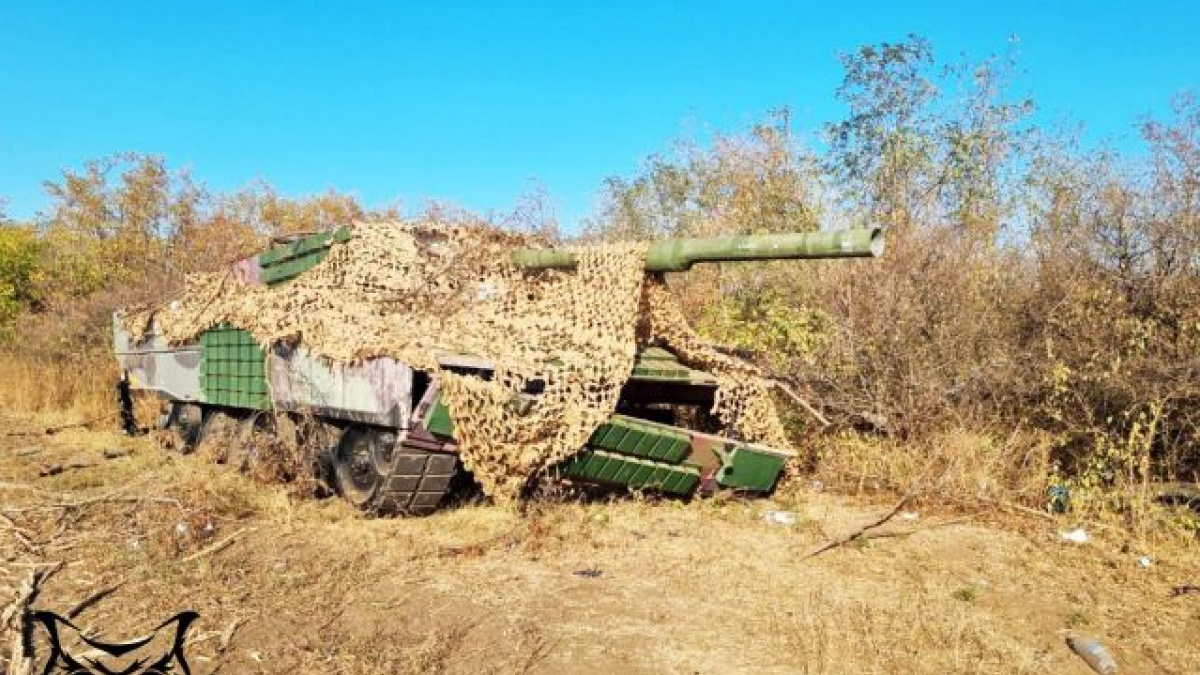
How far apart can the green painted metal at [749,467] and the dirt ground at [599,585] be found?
7.6 inches

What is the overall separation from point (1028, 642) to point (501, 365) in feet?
10.9

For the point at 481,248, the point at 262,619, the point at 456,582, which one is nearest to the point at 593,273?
the point at 481,248

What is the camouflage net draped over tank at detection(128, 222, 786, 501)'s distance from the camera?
6137mm

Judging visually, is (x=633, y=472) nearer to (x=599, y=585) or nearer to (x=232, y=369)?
(x=599, y=585)

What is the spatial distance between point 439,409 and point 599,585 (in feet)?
5.25

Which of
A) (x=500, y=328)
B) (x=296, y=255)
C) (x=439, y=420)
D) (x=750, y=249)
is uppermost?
(x=296, y=255)

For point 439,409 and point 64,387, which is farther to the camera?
point 64,387

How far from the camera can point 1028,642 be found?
4324 mm

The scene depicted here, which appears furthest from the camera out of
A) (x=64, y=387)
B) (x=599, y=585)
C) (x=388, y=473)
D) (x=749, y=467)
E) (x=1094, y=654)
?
(x=64, y=387)

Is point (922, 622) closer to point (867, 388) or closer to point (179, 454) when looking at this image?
point (867, 388)

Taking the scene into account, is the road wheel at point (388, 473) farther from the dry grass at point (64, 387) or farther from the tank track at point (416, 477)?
the dry grass at point (64, 387)

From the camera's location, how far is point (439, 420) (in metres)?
6.16

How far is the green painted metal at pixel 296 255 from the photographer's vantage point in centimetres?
800

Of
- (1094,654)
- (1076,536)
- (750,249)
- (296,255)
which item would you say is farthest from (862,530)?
(296,255)
